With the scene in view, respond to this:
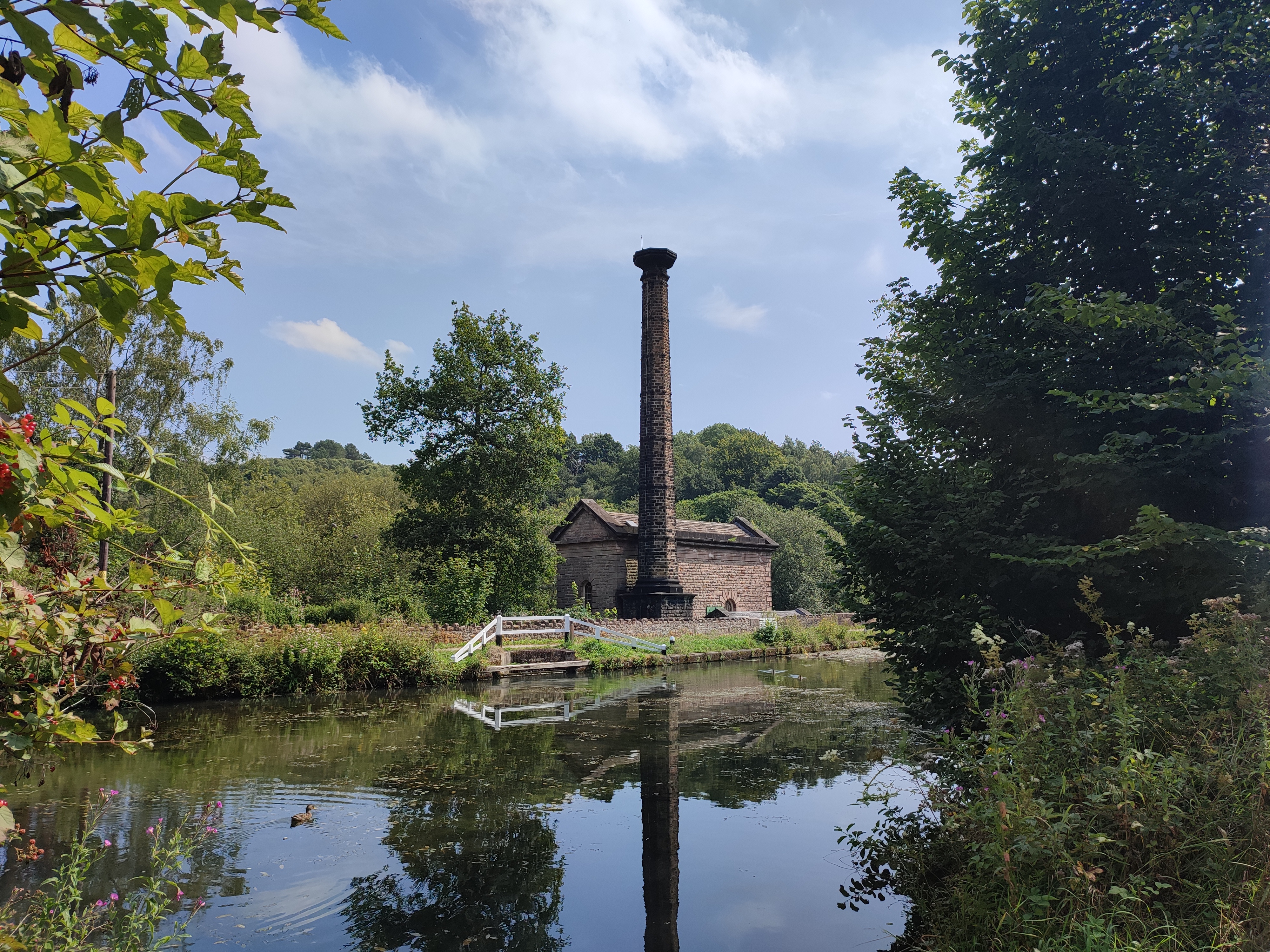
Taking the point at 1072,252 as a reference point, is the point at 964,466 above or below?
below

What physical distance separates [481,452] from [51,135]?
22.8 m

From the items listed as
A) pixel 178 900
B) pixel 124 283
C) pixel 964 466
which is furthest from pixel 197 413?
pixel 124 283

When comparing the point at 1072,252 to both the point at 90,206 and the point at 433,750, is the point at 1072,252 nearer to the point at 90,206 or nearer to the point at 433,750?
the point at 90,206

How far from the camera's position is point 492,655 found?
700 inches

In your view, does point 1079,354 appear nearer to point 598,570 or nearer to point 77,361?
point 77,361

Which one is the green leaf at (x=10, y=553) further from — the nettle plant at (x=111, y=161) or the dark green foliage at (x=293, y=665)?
the dark green foliage at (x=293, y=665)

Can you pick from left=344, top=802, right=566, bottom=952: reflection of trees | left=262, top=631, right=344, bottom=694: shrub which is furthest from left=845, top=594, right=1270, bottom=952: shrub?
left=262, top=631, right=344, bottom=694: shrub

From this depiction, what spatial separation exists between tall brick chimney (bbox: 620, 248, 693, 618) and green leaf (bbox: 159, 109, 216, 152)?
2315cm

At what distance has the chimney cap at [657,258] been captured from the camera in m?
24.9

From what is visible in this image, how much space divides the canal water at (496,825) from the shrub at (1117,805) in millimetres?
936

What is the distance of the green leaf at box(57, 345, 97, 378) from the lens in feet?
4.37

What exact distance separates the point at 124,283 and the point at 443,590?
20130 millimetres

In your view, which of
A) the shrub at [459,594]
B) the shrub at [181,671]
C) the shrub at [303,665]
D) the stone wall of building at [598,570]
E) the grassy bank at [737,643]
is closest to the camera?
the shrub at [181,671]

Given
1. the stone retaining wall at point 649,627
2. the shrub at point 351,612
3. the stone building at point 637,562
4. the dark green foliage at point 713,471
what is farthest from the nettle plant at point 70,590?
the dark green foliage at point 713,471
